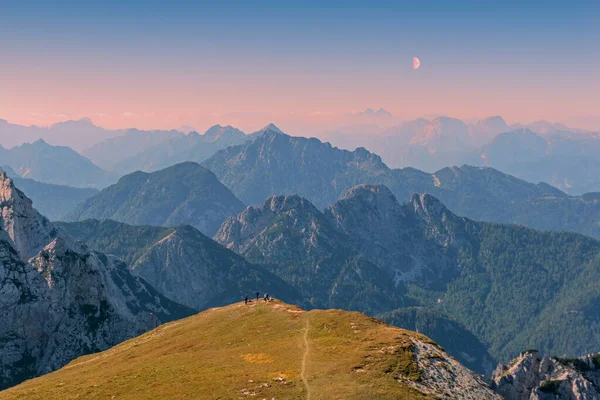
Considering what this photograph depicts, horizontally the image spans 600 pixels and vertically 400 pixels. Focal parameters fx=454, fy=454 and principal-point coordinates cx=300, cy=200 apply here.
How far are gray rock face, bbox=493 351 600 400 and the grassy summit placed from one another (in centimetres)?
10727

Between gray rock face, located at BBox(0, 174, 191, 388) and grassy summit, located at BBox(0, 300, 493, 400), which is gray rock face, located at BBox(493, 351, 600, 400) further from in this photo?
gray rock face, located at BBox(0, 174, 191, 388)

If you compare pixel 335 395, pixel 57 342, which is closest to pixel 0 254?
pixel 57 342

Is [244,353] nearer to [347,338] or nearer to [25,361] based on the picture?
[347,338]

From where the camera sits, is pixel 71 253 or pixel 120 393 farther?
pixel 71 253

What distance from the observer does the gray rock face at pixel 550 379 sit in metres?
155

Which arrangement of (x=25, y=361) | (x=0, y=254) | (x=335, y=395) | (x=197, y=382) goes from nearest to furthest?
(x=335, y=395)
(x=197, y=382)
(x=25, y=361)
(x=0, y=254)

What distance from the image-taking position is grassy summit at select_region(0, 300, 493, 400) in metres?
59.6

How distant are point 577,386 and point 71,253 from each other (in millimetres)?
194996

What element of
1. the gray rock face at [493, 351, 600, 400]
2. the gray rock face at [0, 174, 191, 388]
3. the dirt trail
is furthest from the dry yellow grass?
the gray rock face at [493, 351, 600, 400]

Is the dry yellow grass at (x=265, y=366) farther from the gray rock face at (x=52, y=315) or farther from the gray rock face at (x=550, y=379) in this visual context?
the gray rock face at (x=550, y=379)

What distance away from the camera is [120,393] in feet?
212

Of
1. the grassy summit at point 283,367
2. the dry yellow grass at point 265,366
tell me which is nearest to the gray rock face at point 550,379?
the grassy summit at point 283,367

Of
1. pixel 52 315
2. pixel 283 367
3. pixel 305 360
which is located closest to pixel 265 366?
pixel 283 367

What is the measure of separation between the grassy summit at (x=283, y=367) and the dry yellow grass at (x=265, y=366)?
5.5 inches
